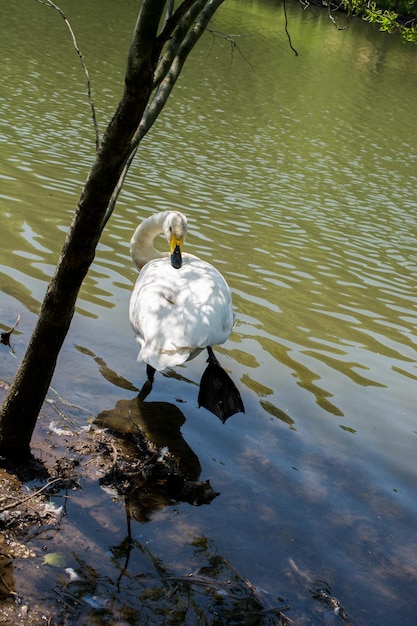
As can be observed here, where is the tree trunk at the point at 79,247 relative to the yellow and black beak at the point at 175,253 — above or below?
above

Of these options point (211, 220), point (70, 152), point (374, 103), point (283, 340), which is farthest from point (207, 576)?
point (374, 103)

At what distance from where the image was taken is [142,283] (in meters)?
6.65

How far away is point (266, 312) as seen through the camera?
9.02 m

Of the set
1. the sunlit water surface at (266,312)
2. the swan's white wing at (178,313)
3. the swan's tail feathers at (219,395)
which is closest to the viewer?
the sunlit water surface at (266,312)

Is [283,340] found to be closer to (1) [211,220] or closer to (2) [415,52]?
(1) [211,220]

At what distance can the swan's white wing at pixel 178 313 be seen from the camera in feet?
18.8

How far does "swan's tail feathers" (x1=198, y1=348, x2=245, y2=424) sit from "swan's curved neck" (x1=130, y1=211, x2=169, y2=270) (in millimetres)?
2053

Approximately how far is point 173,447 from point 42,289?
3087 millimetres

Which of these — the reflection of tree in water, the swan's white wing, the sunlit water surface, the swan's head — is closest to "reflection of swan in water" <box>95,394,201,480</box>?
the sunlit water surface

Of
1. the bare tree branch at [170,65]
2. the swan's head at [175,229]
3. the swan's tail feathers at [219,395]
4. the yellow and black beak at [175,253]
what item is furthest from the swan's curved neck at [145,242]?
the bare tree branch at [170,65]

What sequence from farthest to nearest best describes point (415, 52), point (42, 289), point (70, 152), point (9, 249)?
1. point (415, 52)
2. point (70, 152)
3. point (9, 249)
4. point (42, 289)

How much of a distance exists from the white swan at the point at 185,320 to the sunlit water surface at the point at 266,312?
33 centimetres

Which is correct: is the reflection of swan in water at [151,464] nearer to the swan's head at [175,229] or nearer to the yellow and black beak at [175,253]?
the yellow and black beak at [175,253]

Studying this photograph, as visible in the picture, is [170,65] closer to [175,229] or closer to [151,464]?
[151,464]
